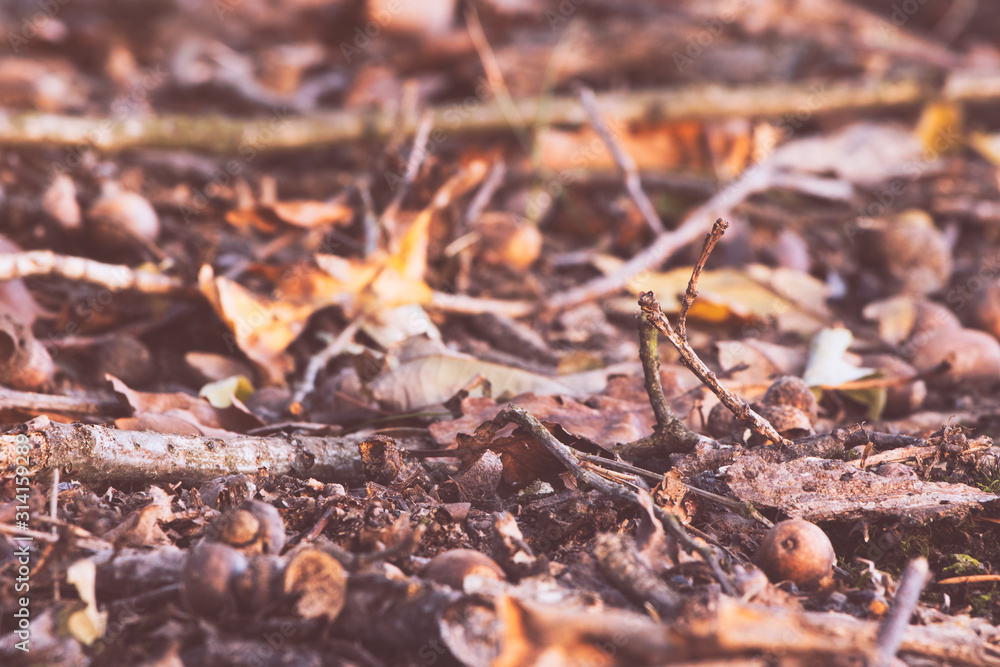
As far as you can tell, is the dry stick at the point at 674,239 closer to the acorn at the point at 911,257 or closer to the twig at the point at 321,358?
the acorn at the point at 911,257

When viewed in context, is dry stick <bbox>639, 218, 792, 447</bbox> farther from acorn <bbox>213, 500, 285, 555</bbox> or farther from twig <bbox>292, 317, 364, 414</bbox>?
twig <bbox>292, 317, 364, 414</bbox>

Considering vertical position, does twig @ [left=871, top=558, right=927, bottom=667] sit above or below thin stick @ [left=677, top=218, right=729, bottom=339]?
below

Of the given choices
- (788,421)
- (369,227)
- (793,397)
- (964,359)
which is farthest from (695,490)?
(369,227)

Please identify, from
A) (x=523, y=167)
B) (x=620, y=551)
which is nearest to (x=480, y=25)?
(x=523, y=167)

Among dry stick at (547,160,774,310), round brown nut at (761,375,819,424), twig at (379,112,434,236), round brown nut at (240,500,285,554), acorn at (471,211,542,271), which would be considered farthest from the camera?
acorn at (471,211,542,271)

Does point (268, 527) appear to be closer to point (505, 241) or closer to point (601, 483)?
point (601, 483)

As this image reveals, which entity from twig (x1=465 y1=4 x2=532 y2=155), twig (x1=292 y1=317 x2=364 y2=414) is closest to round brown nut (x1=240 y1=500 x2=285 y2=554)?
twig (x1=292 y1=317 x2=364 y2=414)

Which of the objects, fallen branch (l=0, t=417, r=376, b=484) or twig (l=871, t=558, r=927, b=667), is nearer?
twig (l=871, t=558, r=927, b=667)
